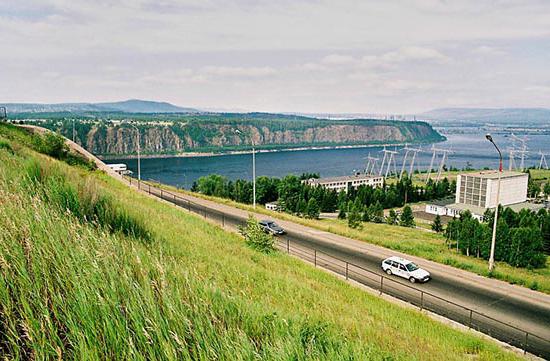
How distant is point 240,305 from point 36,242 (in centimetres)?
176

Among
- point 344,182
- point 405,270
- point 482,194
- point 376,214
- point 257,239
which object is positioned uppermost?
point 257,239

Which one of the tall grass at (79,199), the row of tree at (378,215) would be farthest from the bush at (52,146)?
the row of tree at (378,215)

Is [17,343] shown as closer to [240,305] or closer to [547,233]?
[240,305]

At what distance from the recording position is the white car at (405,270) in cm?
1553

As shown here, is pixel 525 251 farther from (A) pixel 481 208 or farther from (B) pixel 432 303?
(A) pixel 481 208

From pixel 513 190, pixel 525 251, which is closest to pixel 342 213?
pixel 513 190

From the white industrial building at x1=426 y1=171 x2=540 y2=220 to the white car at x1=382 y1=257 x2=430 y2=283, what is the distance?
5021 centimetres

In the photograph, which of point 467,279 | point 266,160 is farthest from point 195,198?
point 266,160

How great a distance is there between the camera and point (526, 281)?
15.4 meters

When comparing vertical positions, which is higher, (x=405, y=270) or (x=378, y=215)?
(x=405, y=270)

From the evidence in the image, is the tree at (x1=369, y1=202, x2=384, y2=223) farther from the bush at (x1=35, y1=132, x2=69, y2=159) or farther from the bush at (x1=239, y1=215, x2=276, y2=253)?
the bush at (x1=239, y1=215, x2=276, y2=253)

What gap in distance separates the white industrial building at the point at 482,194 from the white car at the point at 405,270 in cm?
5021

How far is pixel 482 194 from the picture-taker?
2571 inches

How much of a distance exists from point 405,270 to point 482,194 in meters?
56.0
